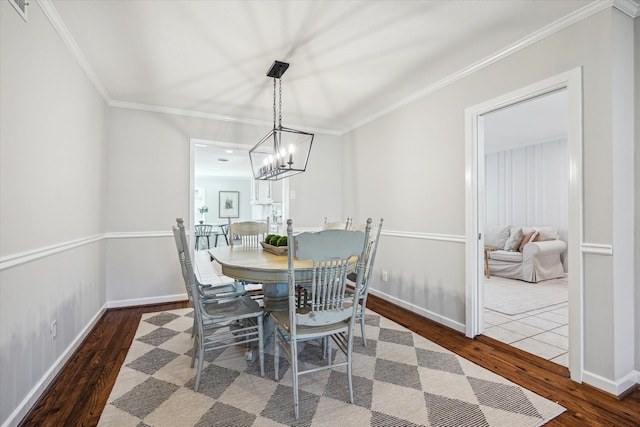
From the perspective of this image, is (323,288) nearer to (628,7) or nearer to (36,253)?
(36,253)

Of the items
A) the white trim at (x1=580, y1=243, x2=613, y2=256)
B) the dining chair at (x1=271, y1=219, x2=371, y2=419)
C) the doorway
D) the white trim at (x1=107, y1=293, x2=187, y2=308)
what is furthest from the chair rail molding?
the white trim at (x1=580, y1=243, x2=613, y2=256)

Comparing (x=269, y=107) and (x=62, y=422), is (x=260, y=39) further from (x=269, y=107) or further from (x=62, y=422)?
(x=62, y=422)

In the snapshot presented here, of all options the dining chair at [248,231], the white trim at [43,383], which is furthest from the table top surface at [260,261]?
the white trim at [43,383]

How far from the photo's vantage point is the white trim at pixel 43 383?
1.54 meters

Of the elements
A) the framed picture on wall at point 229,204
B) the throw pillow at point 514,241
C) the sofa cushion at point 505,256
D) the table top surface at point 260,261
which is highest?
the framed picture on wall at point 229,204

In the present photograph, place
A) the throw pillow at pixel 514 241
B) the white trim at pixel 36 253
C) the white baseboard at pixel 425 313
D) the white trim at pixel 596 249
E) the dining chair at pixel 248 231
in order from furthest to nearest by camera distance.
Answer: the throw pillow at pixel 514 241
the dining chair at pixel 248 231
the white baseboard at pixel 425 313
the white trim at pixel 596 249
the white trim at pixel 36 253

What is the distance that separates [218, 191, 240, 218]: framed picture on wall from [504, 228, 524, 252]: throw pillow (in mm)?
8492

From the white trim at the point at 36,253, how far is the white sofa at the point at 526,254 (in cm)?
551

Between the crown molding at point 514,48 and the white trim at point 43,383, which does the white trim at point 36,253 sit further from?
the crown molding at point 514,48

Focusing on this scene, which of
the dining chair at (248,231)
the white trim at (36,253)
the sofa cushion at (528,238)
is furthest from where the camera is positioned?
the sofa cushion at (528,238)

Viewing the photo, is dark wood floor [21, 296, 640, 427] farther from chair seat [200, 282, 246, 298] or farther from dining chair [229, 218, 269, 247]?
dining chair [229, 218, 269, 247]

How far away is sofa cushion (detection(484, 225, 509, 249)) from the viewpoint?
5.44m

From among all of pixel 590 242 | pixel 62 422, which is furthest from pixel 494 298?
pixel 62 422

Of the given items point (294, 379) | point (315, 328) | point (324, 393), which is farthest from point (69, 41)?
point (324, 393)
